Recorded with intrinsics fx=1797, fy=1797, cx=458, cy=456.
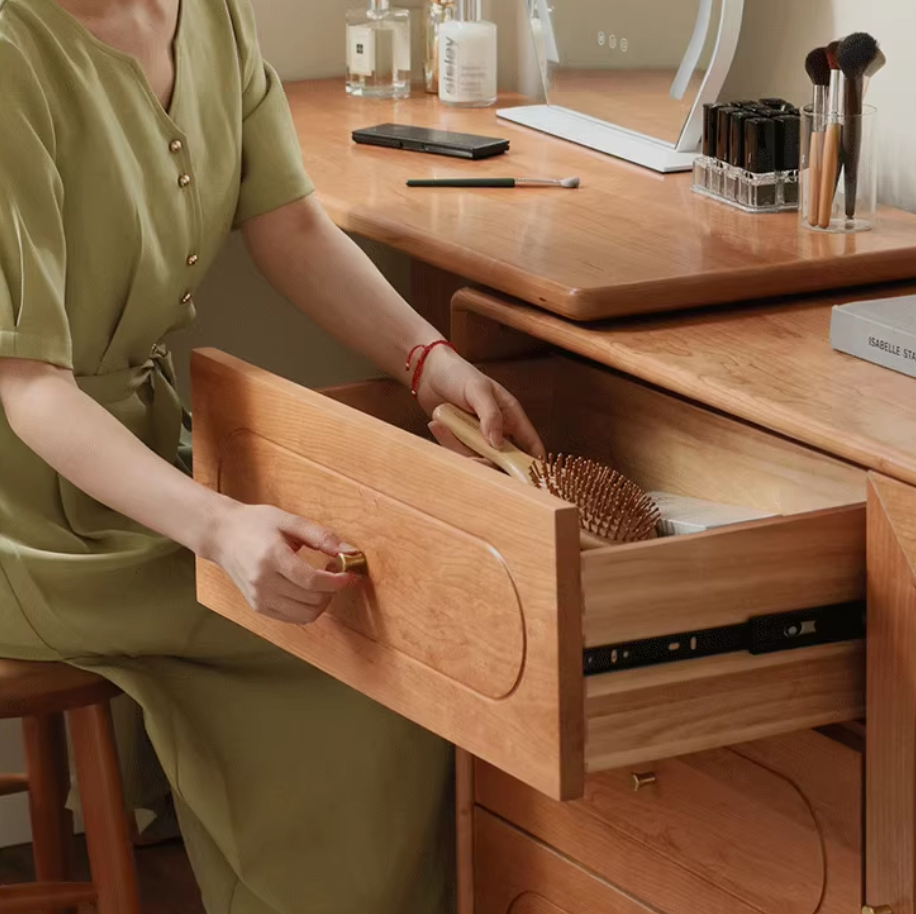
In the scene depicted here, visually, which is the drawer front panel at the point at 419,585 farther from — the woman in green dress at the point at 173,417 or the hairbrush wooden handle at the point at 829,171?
the hairbrush wooden handle at the point at 829,171

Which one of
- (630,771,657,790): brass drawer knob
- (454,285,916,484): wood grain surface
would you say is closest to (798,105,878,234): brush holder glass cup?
(454,285,916,484): wood grain surface

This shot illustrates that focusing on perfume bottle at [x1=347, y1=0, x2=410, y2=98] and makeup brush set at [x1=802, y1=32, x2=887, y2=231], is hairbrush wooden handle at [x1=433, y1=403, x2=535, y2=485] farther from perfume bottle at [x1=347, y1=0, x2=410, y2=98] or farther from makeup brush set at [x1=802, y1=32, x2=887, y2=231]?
perfume bottle at [x1=347, y1=0, x2=410, y2=98]

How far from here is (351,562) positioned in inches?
47.8

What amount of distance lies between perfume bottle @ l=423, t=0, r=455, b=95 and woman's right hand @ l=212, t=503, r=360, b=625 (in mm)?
1177

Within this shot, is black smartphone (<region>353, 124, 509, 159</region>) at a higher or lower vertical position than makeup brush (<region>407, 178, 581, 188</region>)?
higher

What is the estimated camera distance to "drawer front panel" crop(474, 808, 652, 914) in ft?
4.84

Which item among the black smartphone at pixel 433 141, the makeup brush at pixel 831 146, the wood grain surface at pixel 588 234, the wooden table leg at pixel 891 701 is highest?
the makeup brush at pixel 831 146

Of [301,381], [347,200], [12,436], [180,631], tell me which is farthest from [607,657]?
[301,381]

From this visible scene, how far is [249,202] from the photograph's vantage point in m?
1.59

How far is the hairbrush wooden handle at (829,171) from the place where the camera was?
1.58m

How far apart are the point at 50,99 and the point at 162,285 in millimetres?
189

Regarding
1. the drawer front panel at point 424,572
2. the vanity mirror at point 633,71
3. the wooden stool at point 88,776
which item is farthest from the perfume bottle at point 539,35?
the wooden stool at point 88,776

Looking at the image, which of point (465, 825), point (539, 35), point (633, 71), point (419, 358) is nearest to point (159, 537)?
point (419, 358)

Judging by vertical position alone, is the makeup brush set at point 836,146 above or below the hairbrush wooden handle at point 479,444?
above
